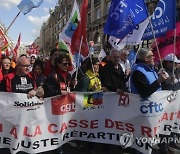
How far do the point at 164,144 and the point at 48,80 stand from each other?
Answer: 206cm

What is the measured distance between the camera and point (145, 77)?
185 inches

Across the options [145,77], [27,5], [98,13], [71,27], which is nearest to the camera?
[145,77]

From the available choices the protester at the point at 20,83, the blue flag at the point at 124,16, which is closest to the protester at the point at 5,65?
the protester at the point at 20,83

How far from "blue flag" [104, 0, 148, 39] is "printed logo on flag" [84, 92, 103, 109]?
1.28 m

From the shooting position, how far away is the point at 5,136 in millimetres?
4746

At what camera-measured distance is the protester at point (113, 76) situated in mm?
5637

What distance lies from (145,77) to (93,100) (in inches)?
34.4

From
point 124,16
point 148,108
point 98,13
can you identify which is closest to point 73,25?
point 124,16

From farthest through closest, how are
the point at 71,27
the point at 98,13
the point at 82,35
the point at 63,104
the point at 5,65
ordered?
the point at 98,13
the point at 71,27
the point at 5,65
the point at 82,35
the point at 63,104

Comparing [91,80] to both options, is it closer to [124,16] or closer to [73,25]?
[124,16]

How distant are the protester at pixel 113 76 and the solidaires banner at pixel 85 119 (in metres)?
0.62

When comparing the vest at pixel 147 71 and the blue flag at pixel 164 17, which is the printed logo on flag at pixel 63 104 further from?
the blue flag at pixel 164 17

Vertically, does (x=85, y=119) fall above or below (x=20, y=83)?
below

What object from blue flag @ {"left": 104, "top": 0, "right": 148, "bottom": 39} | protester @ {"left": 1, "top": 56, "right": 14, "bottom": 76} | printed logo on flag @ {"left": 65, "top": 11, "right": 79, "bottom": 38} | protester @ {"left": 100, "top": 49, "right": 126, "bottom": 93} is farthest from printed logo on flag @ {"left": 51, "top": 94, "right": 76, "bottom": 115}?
printed logo on flag @ {"left": 65, "top": 11, "right": 79, "bottom": 38}
